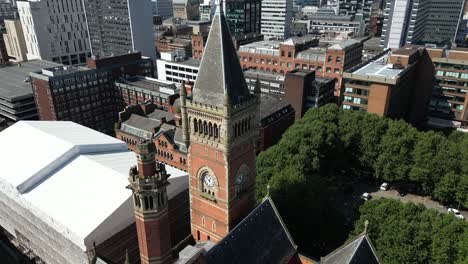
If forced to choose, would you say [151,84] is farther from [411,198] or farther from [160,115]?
[411,198]

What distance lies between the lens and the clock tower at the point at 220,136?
4291 cm

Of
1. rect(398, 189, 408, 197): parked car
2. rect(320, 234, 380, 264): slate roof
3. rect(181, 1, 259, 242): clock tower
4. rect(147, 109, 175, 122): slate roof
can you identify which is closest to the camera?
rect(181, 1, 259, 242): clock tower

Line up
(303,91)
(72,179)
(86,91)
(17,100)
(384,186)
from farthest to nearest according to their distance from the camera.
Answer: (17,100) → (86,91) → (303,91) → (384,186) → (72,179)

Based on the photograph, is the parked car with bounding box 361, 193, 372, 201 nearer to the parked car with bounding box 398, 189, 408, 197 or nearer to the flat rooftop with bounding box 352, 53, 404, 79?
the parked car with bounding box 398, 189, 408, 197

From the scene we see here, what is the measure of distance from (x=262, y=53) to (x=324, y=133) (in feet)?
251

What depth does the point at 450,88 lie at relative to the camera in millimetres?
126688

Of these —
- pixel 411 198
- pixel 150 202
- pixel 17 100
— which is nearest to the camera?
pixel 150 202

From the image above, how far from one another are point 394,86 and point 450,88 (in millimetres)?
37480

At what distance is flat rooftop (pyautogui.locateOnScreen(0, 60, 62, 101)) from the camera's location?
12712 centimetres

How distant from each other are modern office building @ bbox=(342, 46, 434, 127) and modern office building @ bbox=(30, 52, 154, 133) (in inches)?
3274

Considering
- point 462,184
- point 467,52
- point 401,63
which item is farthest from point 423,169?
point 467,52

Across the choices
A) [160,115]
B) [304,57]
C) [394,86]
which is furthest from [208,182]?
[304,57]

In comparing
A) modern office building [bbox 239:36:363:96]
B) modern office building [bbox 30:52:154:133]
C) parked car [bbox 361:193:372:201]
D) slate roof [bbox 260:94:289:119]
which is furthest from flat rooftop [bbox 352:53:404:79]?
modern office building [bbox 30:52:154:133]

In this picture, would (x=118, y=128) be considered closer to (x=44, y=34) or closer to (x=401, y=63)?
(x=401, y=63)
